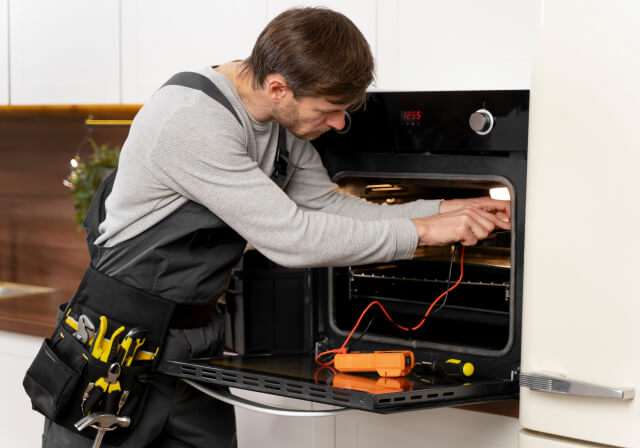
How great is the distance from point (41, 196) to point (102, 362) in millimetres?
1543

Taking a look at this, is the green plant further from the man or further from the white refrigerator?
the white refrigerator

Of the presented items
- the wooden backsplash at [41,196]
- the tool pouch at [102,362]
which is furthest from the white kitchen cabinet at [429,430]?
the wooden backsplash at [41,196]

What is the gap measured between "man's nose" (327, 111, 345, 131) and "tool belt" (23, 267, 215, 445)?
375mm

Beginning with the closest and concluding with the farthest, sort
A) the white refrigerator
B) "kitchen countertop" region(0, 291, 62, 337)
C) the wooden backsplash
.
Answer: the white refrigerator → "kitchen countertop" region(0, 291, 62, 337) → the wooden backsplash

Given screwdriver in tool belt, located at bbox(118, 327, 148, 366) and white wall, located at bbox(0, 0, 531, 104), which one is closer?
screwdriver in tool belt, located at bbox(118, 327, 148, 366)

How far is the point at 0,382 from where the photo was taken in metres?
2.22

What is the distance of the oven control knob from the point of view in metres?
1.34

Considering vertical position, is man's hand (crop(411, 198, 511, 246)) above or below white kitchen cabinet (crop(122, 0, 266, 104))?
below

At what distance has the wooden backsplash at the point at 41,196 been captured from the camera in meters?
2.67

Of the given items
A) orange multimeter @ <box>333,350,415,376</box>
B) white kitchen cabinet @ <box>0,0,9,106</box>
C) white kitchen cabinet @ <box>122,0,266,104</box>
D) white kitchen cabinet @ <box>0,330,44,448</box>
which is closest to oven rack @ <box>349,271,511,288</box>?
orange multimeter @ <box>333,350,415,376</box>

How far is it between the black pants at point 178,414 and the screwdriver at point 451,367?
37cm

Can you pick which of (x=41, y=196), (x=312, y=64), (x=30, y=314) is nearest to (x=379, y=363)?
(x=312, y=64)

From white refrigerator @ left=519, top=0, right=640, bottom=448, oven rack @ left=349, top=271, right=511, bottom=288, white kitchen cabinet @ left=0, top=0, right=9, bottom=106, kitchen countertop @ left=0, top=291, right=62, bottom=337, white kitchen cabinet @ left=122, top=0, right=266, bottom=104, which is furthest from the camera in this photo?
white kitchen cabinet @ left=0, top=0, right=9, bottom=106

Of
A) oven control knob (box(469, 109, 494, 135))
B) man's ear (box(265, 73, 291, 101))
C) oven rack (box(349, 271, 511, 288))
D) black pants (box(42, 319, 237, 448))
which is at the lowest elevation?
black pants (box(42, 319, 237, 448))
